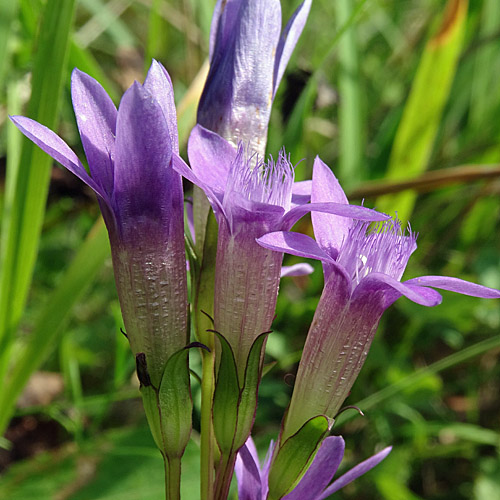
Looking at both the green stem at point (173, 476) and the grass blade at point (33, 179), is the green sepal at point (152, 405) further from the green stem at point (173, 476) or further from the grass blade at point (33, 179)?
the grass blade at point (33, 179)

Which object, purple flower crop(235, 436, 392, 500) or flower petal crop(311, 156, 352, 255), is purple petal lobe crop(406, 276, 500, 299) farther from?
purple flower crop(235, 436, 392, 500)

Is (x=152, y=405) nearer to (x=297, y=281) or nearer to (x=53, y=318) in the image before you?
(x=53, y=318)

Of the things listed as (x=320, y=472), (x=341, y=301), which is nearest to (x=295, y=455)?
(x=320, y=472)

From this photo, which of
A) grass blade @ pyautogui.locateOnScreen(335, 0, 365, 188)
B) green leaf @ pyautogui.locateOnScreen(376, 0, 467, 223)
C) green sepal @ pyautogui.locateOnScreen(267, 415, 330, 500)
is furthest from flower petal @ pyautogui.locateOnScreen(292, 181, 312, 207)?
grass blade @ pyautogui.locateOnScreen(335, 0, 365, 188)

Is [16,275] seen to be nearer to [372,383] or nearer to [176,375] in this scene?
[176,375]

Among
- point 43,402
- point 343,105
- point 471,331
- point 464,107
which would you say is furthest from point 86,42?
point 471,331
